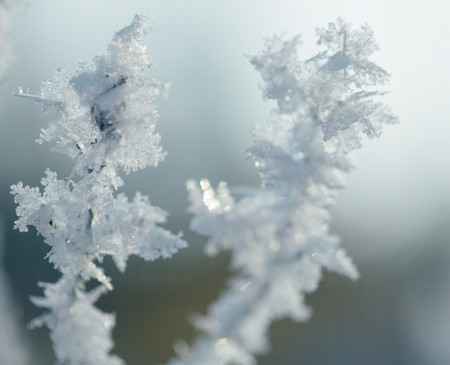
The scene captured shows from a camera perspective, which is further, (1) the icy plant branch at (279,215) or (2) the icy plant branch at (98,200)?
(2) the icy plant branch at (98,200)

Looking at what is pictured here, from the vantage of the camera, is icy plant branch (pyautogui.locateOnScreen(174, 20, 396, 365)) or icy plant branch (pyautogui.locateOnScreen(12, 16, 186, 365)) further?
icy plant branch (pyautogui.locateOnScreen(12, 16, 186, 365))

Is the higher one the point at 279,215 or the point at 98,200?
the point at 98,200

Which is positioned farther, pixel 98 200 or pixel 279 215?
pixel 98 200
